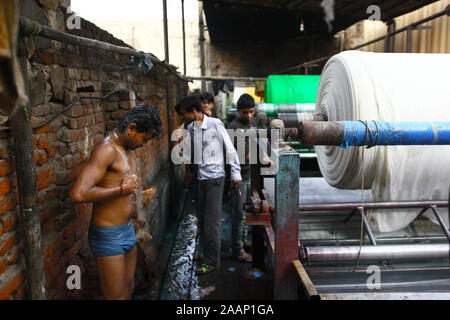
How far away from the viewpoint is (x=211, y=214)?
326cm

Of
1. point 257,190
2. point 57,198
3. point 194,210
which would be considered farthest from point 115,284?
point 194,210

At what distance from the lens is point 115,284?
6.54 ft

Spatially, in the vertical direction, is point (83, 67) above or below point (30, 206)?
above

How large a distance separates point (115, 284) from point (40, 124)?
3.62 ft

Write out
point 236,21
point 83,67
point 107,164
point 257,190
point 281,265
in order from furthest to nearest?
1. point 236,21
2. point 257,190
3. point 83,67
4. point 107,164
5. point 281,265

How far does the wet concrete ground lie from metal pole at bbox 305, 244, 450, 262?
1.39 meters

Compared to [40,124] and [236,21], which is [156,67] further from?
[236,21]

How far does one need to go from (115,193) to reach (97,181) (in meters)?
0.13

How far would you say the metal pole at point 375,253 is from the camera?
1.71 metres

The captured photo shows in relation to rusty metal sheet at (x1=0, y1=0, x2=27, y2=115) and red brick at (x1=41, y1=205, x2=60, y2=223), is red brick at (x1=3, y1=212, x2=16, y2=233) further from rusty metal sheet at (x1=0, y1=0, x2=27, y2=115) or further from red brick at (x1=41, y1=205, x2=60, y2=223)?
rusty metal sheet at (x1=0, y1=0, x2=27, y2=115)

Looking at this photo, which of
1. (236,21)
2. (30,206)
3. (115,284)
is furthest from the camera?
(236,21)

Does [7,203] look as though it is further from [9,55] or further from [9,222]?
[9,55]

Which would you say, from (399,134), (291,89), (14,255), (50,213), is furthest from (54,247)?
(291,89)

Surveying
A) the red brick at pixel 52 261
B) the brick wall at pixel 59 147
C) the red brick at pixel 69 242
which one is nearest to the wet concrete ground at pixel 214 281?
the brick wall at pixel 59 147
